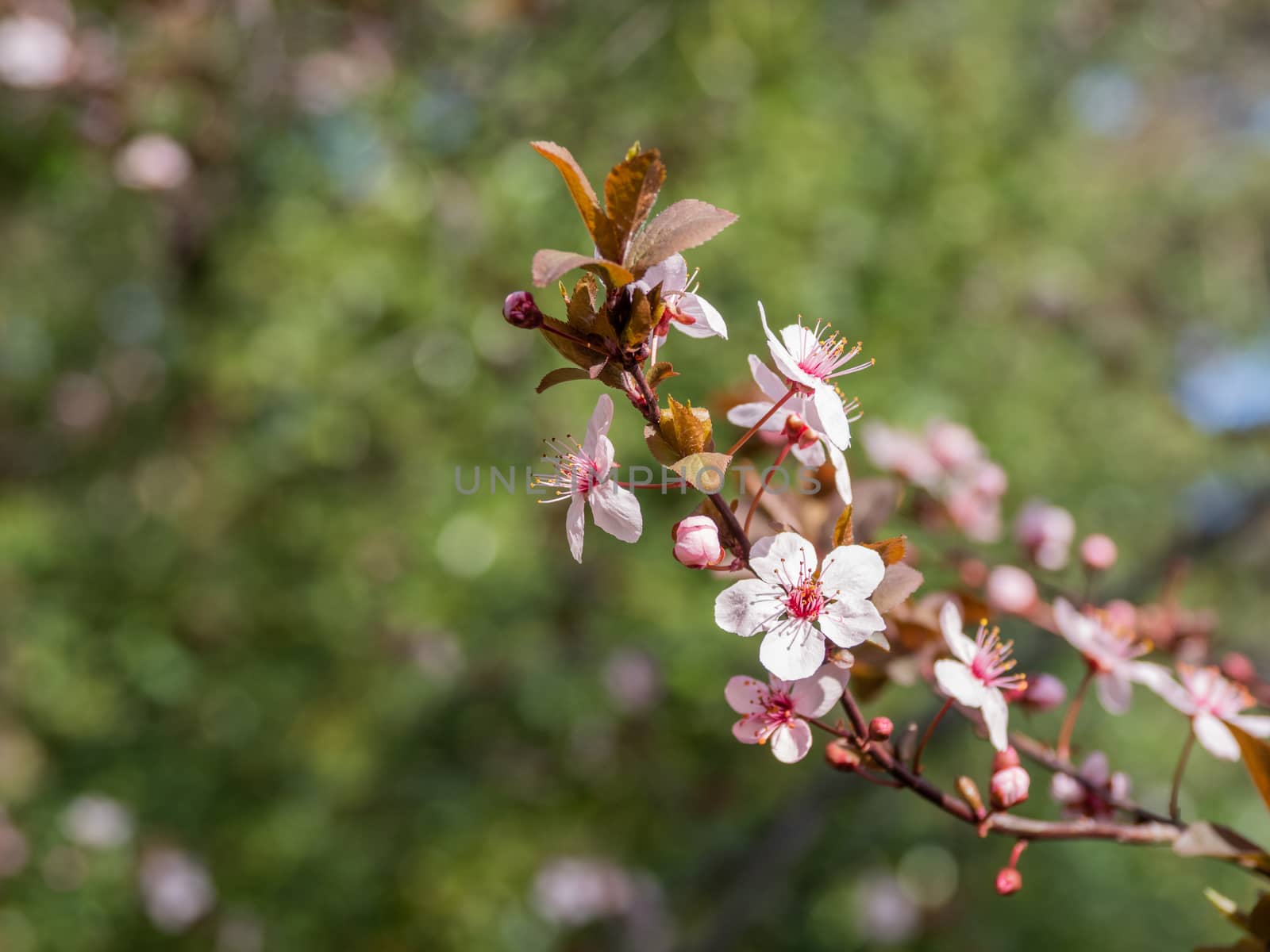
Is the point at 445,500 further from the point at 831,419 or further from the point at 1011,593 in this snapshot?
the point at 831,419

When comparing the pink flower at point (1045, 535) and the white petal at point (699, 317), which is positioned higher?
the white petal at point (699, 317)

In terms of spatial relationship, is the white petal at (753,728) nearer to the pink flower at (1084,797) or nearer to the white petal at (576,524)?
the white petal at (576,524)

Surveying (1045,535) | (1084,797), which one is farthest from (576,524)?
(1045,535)

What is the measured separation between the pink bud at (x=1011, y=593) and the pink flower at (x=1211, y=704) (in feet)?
0.44

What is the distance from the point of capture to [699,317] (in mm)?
600

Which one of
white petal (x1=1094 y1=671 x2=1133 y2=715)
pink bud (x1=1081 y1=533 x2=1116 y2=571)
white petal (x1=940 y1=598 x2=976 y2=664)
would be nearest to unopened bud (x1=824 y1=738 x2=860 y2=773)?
white petal (x1=940 y1=598 x2=976 y2=664)

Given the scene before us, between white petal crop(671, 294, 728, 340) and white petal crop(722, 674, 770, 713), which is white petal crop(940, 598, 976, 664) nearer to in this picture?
white petal crop(722, 674, 770, 713)

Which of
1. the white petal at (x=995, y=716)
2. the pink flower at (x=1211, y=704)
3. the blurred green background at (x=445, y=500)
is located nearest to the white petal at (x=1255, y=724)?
the pink flower at (x=1211, y=704)

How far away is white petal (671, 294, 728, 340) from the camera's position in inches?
22.9

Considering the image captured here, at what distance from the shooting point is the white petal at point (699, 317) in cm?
58

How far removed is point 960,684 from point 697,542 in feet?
0.70

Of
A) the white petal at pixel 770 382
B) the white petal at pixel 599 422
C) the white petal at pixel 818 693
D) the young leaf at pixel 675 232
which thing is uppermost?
the young leaf at pixel 675 232

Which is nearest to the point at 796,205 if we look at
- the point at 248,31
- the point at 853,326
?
the point at 853,326

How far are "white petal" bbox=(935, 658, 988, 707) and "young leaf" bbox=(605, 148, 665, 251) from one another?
1.15 ft
